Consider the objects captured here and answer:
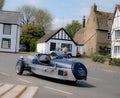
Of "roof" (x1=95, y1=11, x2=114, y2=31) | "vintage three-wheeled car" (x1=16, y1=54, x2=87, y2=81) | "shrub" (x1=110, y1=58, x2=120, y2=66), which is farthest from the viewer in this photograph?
"roof" (x1=95, y1=11, x2=114, y2=31)

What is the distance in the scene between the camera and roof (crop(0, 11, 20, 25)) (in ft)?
208

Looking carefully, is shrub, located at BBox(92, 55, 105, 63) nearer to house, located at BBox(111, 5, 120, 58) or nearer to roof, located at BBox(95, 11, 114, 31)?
house, located at BBox(111, 5, 120, 58)

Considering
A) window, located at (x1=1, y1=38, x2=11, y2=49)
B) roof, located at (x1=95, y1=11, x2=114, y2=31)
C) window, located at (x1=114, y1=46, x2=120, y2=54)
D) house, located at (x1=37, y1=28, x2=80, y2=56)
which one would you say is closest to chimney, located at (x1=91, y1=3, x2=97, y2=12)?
roof, located at (x1=95, y1=11, x2=114, y2=31)

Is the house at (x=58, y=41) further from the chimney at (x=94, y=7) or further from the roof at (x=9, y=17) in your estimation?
the chimney at (x=94, y=7)

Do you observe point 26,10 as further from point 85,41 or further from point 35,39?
point 85,41

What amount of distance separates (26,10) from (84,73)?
3369 inches

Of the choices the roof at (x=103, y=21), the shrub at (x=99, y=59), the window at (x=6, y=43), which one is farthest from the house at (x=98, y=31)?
the shrub at (x=99, y=59)

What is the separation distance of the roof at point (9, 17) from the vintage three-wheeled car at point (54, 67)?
148 ft

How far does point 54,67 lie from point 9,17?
4867 centimetres

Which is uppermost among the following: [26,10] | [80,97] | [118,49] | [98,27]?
[26,10]

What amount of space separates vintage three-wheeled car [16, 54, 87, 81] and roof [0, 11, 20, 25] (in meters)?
45.0

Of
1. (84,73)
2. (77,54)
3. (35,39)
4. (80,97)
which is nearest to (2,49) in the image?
(77,54)

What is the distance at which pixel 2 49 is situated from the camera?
62.1 m

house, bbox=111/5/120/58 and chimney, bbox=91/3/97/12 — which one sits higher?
chimney, bbox=91/3/97/12
